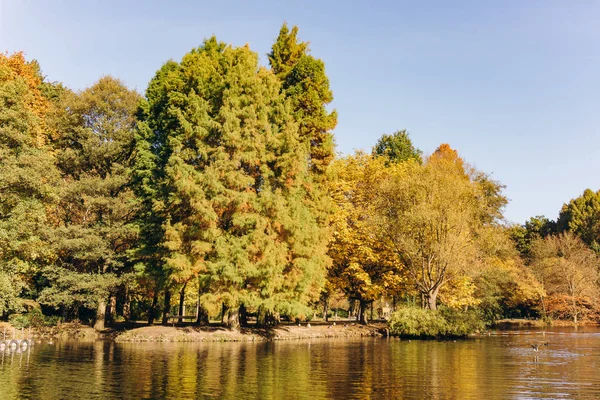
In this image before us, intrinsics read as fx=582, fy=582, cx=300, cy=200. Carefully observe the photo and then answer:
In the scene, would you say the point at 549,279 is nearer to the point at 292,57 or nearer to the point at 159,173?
the point at 292,57

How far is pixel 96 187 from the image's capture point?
46.0 meters

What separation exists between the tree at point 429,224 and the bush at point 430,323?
2159 millimetres

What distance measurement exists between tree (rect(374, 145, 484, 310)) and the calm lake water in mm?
12135

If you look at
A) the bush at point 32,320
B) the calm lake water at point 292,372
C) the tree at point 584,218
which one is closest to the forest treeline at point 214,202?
the bush at point 32,320

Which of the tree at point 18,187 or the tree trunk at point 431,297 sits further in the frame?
the tree trunk at point 431,297

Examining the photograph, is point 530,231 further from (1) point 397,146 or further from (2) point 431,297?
(2) point 431,297

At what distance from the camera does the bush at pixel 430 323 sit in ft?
152

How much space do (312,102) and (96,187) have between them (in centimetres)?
2002

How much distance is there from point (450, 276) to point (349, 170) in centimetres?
1473

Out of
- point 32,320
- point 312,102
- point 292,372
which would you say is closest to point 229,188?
point 312,102

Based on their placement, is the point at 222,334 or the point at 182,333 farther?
the point at 222,334

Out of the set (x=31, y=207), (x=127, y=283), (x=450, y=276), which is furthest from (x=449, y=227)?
(x=31, y=207)

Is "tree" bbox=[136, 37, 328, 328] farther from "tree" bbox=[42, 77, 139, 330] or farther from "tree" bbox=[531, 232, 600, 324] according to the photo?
"tree" bbox=[531, 232, 600, 324]

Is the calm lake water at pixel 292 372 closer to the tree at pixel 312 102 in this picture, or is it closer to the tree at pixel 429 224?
the tree at pixel 429 224
